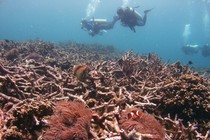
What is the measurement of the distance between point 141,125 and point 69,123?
3.24 feet

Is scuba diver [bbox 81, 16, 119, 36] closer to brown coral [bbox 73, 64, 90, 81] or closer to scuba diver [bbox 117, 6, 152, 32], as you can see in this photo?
scuba diver [bbox 117, 6, 152, 32]

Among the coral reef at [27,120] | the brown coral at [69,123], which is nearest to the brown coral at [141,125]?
the brown coral at [69,123]

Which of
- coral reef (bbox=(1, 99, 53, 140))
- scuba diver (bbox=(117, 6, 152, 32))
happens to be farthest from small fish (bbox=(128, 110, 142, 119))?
scuba diver (bbox=(117, 6, 152, 32))

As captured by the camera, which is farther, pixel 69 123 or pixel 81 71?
pixel 81 71

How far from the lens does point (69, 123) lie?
320 centimetres

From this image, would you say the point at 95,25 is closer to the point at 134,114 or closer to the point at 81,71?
the point at 81,71

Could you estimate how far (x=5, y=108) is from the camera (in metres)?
4.51

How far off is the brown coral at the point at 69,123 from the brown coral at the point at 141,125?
56 cm

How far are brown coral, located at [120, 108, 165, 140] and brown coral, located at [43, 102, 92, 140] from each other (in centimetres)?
56

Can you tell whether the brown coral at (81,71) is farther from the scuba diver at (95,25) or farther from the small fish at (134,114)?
the scuba diver at (95,25)

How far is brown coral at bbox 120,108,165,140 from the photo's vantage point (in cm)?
332

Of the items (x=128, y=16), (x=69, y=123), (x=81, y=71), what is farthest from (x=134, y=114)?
(x=128, y=16)

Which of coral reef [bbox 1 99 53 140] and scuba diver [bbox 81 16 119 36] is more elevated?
scuba diver [bbox 81 16 119 36]

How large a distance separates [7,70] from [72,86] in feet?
5.96
